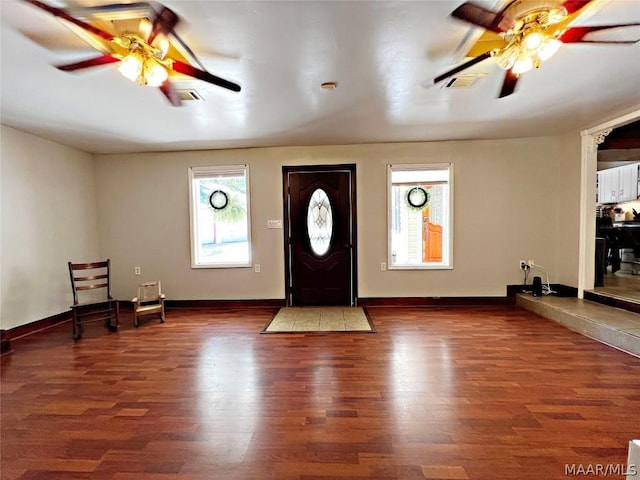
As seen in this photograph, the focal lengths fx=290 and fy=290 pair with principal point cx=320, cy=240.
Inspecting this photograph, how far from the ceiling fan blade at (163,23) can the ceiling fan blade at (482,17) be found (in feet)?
5.23

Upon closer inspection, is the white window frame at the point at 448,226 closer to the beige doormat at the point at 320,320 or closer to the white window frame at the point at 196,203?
the beige doormat at the point at 320,320

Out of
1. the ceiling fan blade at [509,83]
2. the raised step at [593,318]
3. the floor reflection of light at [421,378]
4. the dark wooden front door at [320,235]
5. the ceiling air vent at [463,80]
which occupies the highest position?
the ceiling air vent at [463,80]

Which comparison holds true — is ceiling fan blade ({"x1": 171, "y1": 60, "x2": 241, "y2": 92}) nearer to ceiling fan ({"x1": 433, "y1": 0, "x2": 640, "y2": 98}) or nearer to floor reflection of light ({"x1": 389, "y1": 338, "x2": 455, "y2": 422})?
ceiling fan ({"x1": 433, "y1": 0, "x2": 640, "y2": 98})

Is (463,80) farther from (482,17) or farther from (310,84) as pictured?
(310,84)

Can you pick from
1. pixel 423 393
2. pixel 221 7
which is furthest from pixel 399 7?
pixel 423 393

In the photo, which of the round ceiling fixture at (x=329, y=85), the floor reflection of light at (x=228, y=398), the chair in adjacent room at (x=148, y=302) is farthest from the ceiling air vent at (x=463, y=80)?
the chair in adjacent room at (x=148, y=302)

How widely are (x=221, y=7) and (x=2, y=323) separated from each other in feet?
13.5

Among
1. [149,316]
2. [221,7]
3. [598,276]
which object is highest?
[221,7]

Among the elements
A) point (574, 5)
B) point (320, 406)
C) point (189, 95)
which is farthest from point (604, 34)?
point (189, 95)

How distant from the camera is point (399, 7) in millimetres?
1629

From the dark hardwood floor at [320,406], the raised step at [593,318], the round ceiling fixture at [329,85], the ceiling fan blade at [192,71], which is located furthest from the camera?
the raised step at [593,318]

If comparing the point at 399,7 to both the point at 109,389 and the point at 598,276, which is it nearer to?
the point at 109,389

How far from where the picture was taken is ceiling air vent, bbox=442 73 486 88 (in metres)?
2.37

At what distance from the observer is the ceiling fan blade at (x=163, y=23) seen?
5.32 ft
